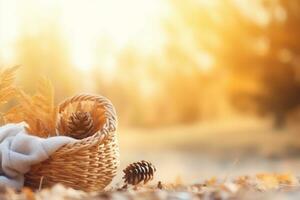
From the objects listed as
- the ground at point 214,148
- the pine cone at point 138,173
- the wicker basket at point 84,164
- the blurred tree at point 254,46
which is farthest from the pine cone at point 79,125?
the blurred tree at point 254,46

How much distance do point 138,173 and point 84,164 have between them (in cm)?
21

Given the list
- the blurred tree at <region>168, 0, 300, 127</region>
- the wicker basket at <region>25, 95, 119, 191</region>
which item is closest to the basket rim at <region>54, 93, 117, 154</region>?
the wicker basket at <region>25, 95, 119, 191</region>

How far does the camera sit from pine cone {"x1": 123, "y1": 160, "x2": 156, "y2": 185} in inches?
63.5

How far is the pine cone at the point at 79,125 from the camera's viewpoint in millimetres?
1549

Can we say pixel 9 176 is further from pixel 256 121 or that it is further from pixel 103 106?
pixel 256 121

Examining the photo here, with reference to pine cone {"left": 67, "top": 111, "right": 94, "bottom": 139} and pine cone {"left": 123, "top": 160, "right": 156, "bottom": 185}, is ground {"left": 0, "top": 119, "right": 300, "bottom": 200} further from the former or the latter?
pine cone {"left": 67, "top": 111, "right": 94, "bottom": 139}

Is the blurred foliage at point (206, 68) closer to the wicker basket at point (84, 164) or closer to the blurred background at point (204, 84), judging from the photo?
the blurred background at point (204, 84)

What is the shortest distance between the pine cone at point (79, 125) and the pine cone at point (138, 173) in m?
0.16

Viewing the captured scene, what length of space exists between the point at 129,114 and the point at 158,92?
196 millimetres

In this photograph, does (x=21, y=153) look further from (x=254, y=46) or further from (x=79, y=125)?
(x=254, y=46)

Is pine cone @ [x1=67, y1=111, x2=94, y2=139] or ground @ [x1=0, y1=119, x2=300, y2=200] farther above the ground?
ground @ [x1=0, y1=119, x2=300, y2=200]

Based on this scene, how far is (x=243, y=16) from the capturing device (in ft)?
11.0

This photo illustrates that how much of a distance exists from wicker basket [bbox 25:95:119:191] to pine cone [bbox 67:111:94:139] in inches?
1.9

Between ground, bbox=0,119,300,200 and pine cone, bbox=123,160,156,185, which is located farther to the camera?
ground, bbox=0,119,300,200
